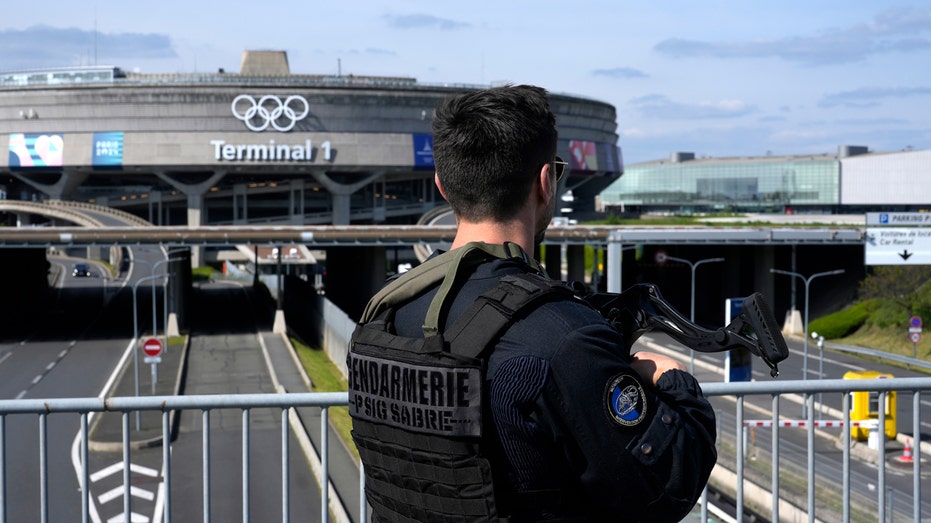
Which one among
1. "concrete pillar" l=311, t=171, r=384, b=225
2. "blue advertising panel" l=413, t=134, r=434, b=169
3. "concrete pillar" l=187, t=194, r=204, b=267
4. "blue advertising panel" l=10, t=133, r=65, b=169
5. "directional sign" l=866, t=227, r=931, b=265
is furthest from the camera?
"concrete pillar" l=311, t=171, r=384, b=225

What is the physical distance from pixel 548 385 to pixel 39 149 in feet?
277

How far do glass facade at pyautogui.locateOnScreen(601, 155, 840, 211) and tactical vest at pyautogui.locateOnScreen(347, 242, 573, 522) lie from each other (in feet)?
421

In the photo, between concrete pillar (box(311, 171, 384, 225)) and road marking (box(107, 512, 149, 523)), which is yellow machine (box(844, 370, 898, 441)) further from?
concrete pillar (box(311, 171, 384, 225))

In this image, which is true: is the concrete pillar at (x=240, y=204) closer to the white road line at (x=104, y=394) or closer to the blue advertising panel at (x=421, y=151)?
the blue advertising panel at (x=421, y=151)

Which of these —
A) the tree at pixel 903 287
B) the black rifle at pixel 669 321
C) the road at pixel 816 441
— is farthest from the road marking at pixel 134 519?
the tree at pixel 903 287

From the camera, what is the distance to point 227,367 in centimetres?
3966

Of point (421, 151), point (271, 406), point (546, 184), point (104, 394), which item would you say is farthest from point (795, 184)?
point (546, 184)

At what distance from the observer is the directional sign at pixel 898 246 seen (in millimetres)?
44344

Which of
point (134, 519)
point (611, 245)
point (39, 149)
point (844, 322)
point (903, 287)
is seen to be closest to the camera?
point (134, 519)

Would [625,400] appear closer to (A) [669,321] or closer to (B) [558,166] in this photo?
(A) [669,321]

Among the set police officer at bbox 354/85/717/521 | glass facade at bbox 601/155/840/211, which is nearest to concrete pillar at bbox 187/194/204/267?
glass facade at bbox 601/155/840/211

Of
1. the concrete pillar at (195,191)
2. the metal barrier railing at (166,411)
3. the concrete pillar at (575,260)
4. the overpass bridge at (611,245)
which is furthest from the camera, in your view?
the concrete pillar at (195,191)

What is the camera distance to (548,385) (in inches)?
104

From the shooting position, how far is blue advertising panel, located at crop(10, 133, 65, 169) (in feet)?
261
